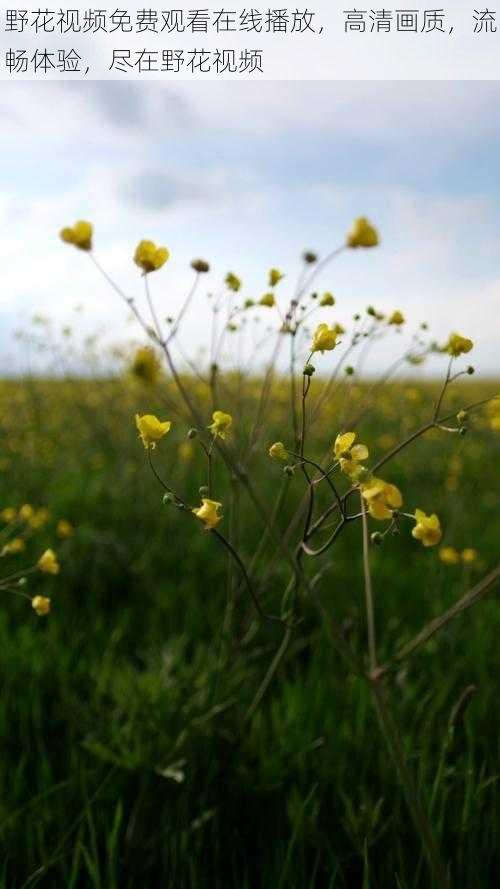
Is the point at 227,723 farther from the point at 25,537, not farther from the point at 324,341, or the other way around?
the point at 25,537

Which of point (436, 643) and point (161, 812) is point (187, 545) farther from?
point (161, 812)

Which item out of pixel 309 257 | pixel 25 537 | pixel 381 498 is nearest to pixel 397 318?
pixel 309 257

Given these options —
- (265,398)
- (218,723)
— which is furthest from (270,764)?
(265,398)

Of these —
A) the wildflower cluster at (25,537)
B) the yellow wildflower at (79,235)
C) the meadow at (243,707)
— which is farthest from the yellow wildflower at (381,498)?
the wildflower cluster at (25,537)

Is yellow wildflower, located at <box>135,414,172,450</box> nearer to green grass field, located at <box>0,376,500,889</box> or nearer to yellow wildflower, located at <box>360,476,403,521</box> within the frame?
green grass field, located at <box>0,376,500,889</box>

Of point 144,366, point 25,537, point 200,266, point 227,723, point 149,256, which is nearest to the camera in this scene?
point 144,366
